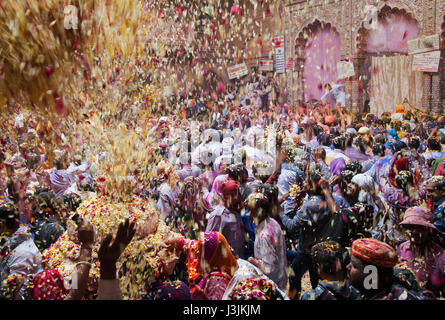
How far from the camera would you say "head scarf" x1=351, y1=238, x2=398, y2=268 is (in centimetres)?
239

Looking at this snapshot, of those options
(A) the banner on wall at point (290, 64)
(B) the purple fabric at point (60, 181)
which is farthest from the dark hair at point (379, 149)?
(A) the banner on wall at point (290, 64)

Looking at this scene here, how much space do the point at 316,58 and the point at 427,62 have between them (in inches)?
205

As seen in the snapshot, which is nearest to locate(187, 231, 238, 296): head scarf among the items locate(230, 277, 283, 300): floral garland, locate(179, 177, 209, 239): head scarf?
locate(230, 277, 283, 300): floral garland

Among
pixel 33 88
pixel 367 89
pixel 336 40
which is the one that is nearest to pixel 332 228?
pixel 33 88

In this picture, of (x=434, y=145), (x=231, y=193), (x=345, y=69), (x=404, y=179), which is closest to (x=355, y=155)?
(x=434, y=145)

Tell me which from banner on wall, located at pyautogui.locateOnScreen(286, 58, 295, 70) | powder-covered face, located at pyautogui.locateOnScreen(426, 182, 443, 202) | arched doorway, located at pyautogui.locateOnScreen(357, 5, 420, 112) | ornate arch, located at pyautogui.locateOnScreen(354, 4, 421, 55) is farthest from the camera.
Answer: banner on wall, located at pyautogui.locateOnScreen(286, 58, 295, 70)

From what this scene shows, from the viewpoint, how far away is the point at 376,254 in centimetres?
240

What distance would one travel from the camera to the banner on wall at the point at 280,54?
18.2 metres

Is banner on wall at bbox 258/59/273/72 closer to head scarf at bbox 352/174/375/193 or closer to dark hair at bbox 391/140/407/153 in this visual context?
dark hair at bbox 391/140/407/153

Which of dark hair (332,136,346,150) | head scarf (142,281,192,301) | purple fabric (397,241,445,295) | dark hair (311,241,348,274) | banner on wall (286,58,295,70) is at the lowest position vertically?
purple fabric (397,241,445,295)

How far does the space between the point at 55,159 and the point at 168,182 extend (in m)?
2.27

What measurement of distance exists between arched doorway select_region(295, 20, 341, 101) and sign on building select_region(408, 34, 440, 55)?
3.20 metres

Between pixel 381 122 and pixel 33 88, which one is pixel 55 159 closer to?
pixel 33 88

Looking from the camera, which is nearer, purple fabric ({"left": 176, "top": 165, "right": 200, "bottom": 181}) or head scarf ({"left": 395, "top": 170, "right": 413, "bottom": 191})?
head scarf ({"left": 395, "top": 170, "right": 413, "bottom": 191})
